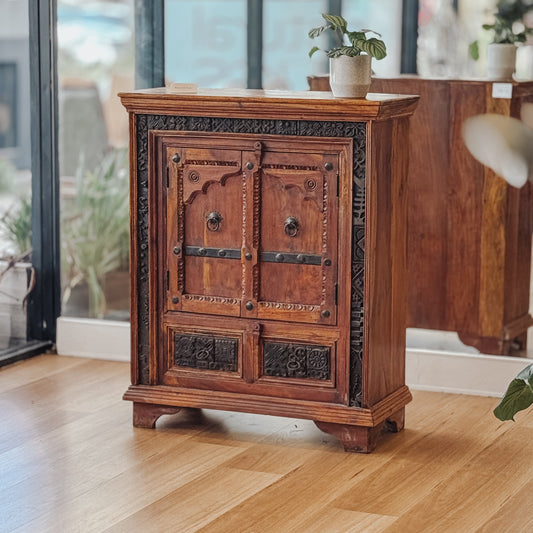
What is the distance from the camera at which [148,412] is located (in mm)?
3000

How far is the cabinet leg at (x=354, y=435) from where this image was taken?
2746mm

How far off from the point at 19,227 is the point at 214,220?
140 cm

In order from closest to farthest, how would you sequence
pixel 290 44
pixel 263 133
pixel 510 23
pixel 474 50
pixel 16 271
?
pixel 263 133, pixel 510 23, pixel 474 50, pixel 290 44, pixel 16 271

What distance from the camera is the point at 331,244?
8.97 feet

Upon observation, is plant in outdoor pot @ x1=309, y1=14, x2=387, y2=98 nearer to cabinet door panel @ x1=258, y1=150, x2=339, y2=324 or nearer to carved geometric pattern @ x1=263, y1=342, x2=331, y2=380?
cabinet door panel @ x1=258, y1=150, x2=339, y2=324

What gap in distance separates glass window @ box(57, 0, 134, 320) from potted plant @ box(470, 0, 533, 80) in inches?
57.4

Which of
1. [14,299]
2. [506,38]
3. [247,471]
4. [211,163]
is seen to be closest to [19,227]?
[14,299]

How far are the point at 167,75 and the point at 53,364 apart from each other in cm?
130

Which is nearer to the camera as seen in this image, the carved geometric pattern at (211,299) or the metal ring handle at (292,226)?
the metal ring handle at (292,226)

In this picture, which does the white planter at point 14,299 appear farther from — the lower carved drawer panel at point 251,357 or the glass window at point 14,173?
the lower carved drawer panel at point 251,357

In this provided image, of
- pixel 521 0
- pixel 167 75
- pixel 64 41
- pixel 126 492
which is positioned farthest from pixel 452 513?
pixel 64 41

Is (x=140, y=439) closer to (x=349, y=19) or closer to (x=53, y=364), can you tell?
(x=53, y=364)

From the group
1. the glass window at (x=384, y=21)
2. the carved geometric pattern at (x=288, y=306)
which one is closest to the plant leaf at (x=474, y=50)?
the glass window at (x=384, y=21)

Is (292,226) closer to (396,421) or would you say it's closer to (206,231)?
(206,231)
